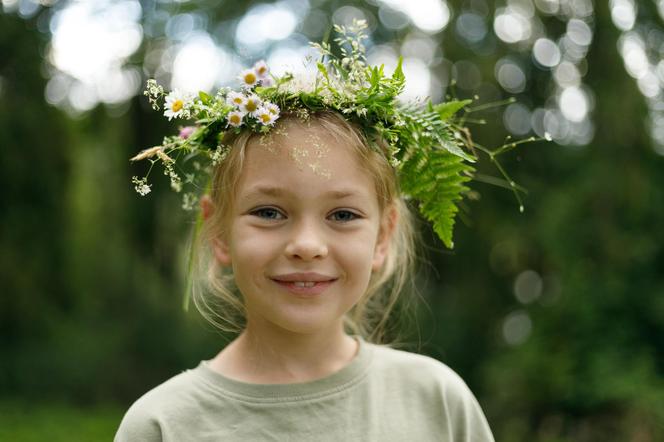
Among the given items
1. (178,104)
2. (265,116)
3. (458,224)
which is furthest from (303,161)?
(458,224)

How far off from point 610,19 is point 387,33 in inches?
120

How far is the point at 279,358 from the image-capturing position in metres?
2.19

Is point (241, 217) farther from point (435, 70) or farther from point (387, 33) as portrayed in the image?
point (387, 33)

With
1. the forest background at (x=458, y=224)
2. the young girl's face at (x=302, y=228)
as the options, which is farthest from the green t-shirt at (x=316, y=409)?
the forest background at (x=458, y=224)

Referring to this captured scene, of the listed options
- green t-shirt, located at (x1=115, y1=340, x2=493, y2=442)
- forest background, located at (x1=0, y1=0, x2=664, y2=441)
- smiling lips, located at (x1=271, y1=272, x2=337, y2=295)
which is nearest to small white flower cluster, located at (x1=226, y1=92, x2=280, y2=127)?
smiling lips, located at (x1=271, y1=272, x2=337, y2=295)

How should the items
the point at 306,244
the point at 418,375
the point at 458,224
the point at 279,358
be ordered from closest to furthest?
the point at 306,244 → the point at 279,358 → the point at 418,375 → the point at 458,224

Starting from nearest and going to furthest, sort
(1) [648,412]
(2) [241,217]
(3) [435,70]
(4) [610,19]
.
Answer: (2) [241,217]
(1) [648,412]
(4) [610,19]
(3) [435,70]

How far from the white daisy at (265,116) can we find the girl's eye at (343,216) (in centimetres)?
31

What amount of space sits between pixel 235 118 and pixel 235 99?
53mm

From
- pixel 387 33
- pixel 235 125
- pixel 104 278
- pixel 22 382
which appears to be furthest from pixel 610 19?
pixel 22 382

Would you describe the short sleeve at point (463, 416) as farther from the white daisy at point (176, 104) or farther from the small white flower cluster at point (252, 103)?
the white daisy at point (176, 104)

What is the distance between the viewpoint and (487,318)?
844cm

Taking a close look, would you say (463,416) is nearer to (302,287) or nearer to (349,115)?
(302,287)

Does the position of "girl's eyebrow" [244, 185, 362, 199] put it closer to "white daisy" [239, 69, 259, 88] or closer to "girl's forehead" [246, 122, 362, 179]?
"girl's forehead" [246, 122, 362, 179]
